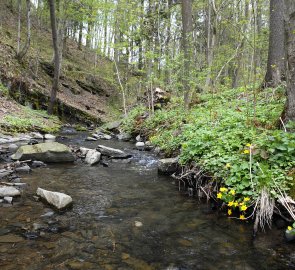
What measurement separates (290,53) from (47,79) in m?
17.8

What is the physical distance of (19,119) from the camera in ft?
41.8

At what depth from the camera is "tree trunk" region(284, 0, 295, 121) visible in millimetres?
5129

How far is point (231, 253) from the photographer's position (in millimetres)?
3631

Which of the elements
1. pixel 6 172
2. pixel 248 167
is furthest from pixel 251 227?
pixel 6 172

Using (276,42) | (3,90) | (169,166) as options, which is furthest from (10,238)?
(3,90)

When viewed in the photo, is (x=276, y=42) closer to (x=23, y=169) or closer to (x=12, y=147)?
(x=23, y=169)

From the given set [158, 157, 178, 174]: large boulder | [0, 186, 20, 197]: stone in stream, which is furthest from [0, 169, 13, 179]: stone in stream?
[158, 157, 178, 174]: large boulder

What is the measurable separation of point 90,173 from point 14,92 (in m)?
10.9

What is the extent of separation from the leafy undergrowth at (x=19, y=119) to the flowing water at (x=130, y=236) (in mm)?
6785

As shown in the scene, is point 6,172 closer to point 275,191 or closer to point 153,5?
point 275,191

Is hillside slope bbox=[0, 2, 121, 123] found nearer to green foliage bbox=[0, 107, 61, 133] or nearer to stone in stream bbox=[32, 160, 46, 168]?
green foliage bbox=[0, 107, 61, 133]

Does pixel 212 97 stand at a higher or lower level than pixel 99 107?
higher

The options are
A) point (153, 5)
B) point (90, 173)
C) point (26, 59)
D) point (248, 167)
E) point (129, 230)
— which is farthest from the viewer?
point (26, 59)

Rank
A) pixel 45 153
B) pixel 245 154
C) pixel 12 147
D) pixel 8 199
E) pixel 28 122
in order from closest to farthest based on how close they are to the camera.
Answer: pixel 8 199 → pixel 245 154 → pixel 45 153 → pixel 12 147 → pixel 28 122
